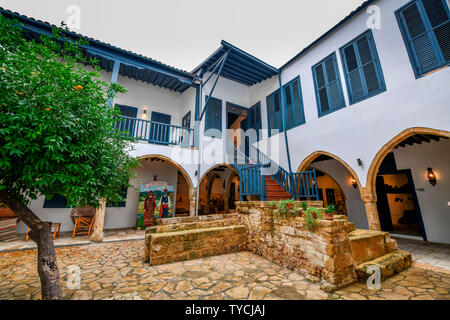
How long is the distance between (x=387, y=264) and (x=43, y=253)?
518cm

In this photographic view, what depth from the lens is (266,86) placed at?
9.77 m

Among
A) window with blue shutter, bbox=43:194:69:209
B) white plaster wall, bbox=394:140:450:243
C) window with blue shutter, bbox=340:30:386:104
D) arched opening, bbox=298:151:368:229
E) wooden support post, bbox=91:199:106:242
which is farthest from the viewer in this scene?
arched opening, bbox=298:151:368:229

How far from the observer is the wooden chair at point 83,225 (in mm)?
6467

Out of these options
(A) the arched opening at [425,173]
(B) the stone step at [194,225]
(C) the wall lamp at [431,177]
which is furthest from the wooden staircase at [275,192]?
(C) the wall lamp at [431,177]

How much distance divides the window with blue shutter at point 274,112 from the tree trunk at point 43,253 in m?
8.37

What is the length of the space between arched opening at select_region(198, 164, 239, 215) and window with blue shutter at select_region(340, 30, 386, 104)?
7.46 meters

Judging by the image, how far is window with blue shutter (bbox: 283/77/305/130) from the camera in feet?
25.5

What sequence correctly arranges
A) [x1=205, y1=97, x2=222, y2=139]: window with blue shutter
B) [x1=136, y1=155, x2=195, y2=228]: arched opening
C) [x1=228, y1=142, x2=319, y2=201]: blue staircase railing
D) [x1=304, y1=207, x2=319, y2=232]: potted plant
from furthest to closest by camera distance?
1. [x1=205, y1=97, x2=222, y2=139]: window with blue shutter
2. [x1=136, y1=155, x2=195, y2=228]: arched opening
3. [x1=228, y1=142, x2=319, y2=201]: blue staircase railing
4. [x1=304, y1=207, x2=319, y2=232]: potted plant

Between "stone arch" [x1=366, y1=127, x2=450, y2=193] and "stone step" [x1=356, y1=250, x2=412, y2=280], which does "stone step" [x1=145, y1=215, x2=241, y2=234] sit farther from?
"stone arch" [x1=366, y1=127, x2=450, y2=193]

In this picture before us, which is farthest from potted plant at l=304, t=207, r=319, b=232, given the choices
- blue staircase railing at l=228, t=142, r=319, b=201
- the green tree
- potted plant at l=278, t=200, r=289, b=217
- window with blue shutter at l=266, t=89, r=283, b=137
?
window with blue shutter at l=266, t=89, r=283, b=137

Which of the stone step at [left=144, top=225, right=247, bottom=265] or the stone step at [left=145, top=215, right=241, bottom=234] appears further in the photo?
the stone step at [left=145, top=215, right=241, bottom=234]

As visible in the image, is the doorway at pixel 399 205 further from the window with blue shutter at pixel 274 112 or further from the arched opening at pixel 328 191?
the window with blue shutter at pixel 274 112

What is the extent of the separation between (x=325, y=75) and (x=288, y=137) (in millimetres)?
2728
